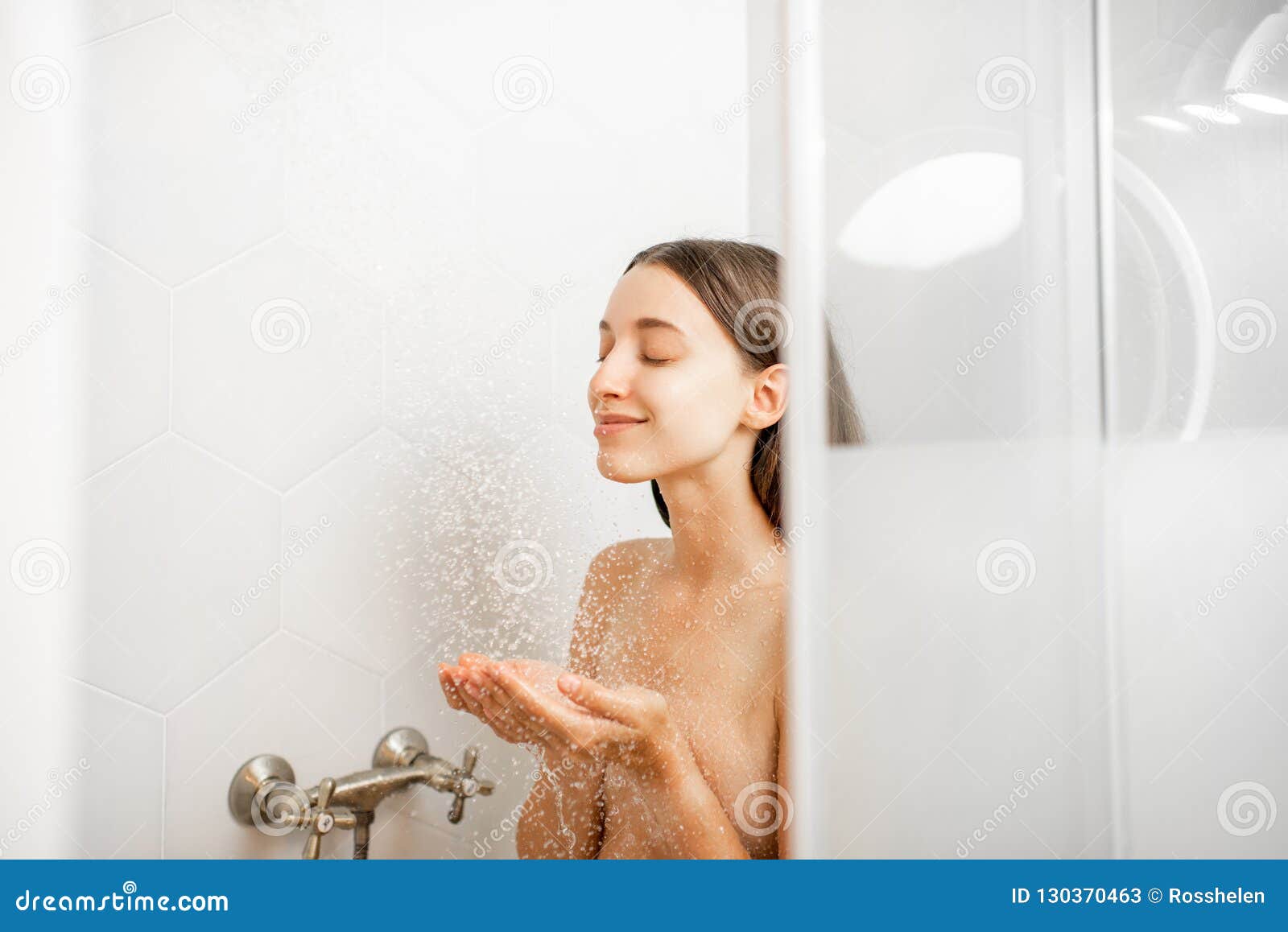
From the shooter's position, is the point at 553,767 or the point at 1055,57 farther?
the point at 553,767

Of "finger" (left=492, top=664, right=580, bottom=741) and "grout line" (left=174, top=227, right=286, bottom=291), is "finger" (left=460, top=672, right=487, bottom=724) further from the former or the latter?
"grout line" (left=174, top=227, right=286, bottom=291)

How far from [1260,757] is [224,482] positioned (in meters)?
0.70

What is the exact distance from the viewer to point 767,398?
62 centimetres

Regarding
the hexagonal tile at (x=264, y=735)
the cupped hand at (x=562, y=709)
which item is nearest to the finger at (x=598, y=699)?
the cupped hand at (x=562, y=709)

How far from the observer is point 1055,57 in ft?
1.66

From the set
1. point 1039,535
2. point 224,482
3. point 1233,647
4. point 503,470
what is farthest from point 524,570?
point 1233,647

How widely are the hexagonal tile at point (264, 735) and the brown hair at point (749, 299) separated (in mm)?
336

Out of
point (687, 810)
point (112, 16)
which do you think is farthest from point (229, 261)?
point (687, 810)

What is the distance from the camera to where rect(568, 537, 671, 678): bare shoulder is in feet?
2.14

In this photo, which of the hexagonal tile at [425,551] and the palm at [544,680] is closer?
the palm at [544,680]

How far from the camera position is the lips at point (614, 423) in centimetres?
62

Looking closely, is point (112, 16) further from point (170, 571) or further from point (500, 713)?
point (500, 713)

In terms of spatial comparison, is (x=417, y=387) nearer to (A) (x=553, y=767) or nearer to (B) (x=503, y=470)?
(B) (x=503, y=470)

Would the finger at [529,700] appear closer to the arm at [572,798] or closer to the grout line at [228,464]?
the arm at [572,798]
